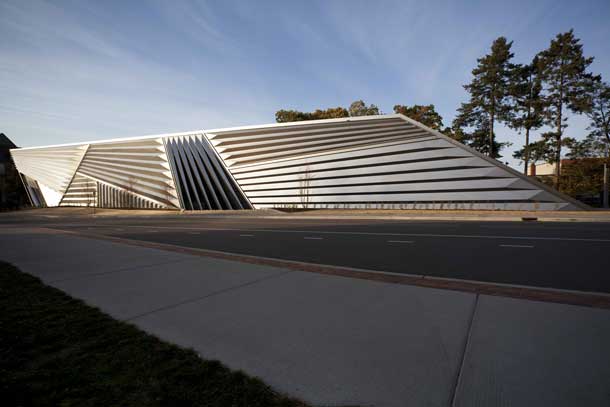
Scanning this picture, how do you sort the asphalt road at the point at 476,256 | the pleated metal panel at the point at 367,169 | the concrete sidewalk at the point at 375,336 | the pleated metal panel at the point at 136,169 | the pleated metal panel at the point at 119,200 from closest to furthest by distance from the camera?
1. the concrete sidewalk at the point at 375,336
2. the asphalt road at the point at 476,256
3. the pleated metal panel at the point at 367,169
4. the pleated metal panel at the point at 136,169
5. the pleated metal panel at the point at 119,200

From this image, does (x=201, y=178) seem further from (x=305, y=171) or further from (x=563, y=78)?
(x=563, y=78)

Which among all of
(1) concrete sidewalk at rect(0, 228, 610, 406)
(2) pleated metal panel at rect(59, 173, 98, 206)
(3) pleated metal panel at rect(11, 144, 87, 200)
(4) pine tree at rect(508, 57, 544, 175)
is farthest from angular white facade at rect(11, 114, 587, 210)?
(1) concrete sidewalk at rect(0, 228, 610, 406)

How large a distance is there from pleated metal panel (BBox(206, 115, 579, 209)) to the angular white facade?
4.1 inches

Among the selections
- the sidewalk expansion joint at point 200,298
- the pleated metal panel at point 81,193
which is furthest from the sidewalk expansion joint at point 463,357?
the pleated metal panel at point 81,193

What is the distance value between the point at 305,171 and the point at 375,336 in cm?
3611

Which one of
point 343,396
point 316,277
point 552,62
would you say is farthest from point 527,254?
point 552,62

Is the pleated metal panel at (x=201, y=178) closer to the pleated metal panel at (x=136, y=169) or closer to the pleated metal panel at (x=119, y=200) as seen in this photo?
the pleated metal panel at (x=136, y=169)

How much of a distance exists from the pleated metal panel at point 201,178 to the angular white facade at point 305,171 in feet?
0.50

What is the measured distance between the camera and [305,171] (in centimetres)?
3884

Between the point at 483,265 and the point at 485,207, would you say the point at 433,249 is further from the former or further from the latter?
the point at 485,207

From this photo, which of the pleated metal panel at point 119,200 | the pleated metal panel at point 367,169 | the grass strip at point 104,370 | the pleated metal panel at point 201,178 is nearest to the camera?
the grass strip at point 104,370

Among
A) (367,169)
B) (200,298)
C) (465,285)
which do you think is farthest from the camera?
(367,169)

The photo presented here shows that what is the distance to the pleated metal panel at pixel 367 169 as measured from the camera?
97.0 ft

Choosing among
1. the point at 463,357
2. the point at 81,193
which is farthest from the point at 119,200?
the point at 463,357
